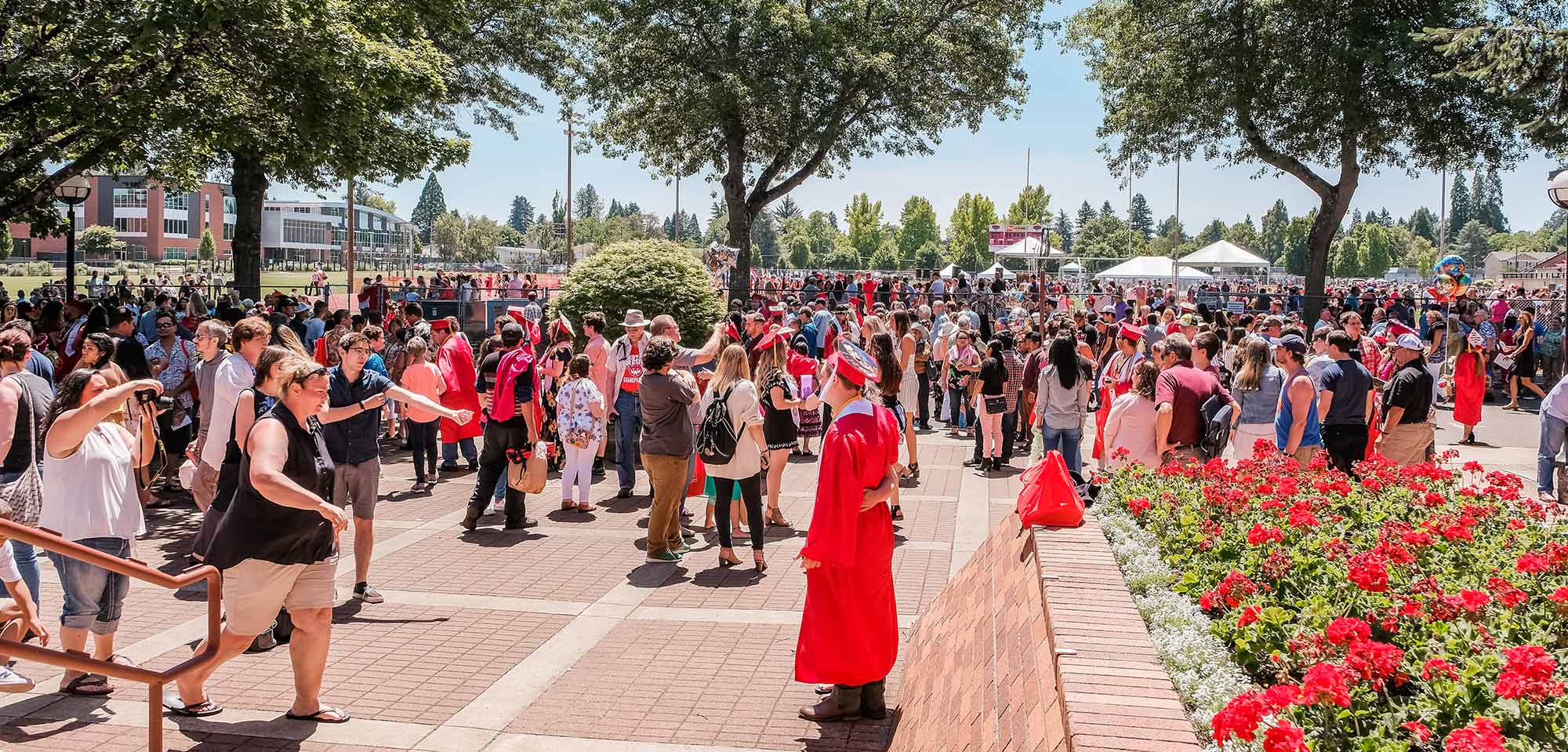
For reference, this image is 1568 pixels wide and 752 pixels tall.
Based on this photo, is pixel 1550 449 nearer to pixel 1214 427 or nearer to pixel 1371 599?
pixel 1214 427

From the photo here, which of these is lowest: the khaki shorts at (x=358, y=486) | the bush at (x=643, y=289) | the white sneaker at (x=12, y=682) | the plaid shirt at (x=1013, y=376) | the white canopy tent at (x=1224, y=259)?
the white sneaker at (x=12, y=682)

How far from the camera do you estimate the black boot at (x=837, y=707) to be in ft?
17.5

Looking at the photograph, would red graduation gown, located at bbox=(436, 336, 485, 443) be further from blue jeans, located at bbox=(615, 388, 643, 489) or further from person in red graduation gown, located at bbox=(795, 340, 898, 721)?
person in red graduation gown, located at bbox=(795, 340, 898, 721)

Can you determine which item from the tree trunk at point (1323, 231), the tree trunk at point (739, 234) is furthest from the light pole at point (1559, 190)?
the tree trunk at point (739, 234)

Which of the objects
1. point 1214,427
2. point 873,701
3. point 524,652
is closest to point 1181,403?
point 1214,427

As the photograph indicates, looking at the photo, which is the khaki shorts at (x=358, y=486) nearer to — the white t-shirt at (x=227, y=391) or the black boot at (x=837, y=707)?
the white t-shirt at (x=227, y=391)

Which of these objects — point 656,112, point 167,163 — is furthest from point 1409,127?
point 167,163

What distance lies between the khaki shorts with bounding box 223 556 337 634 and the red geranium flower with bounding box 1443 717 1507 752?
Result: 4.58 meters

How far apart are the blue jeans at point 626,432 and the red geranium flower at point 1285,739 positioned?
8.82 meters

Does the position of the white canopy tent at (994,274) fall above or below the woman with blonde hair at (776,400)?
above

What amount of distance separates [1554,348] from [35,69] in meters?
25.4

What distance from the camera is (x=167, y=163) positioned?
20.6 meters

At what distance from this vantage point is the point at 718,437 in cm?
787

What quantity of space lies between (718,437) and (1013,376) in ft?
20.2
